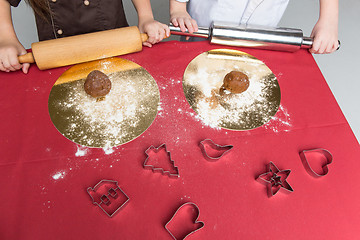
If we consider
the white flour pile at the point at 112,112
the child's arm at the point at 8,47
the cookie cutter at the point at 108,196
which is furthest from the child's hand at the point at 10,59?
the cookie cutter at the point at 108,196

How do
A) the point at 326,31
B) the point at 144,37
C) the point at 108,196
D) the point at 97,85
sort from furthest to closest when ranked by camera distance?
the point at 326,31
the point at 144,37
the point at 97,85
the point at 108,196

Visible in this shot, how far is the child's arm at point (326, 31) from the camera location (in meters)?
1.05

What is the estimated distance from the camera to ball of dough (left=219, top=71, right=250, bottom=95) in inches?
33.5

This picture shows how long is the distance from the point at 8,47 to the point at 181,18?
68 centimetres

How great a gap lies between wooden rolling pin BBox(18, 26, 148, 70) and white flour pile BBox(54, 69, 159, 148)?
0.10 metres

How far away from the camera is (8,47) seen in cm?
87

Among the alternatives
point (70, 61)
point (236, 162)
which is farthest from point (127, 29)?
point (236, 162)

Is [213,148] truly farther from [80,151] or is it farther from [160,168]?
[80,151]

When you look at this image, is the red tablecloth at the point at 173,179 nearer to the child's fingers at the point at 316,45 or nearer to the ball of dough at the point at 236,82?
the ball of dough at the point at 236,82

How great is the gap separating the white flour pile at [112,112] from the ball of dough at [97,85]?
0.03 m

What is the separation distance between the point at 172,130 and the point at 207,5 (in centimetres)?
72

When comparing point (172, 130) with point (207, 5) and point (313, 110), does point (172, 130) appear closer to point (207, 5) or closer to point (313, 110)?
point (313, 110)

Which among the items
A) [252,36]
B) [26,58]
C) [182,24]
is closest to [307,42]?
[252,36]

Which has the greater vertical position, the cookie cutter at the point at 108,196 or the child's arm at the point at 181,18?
the child's arm at the point at 181,18
